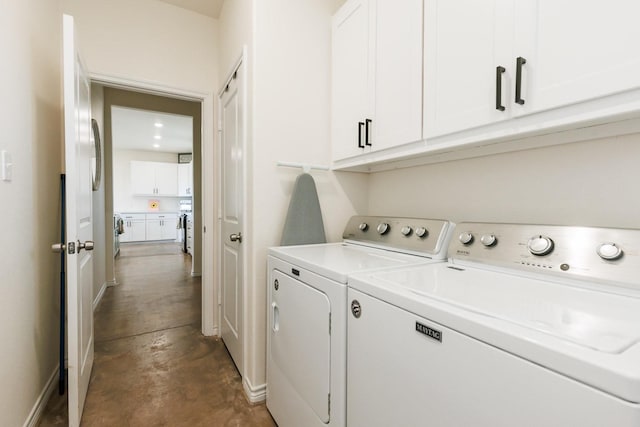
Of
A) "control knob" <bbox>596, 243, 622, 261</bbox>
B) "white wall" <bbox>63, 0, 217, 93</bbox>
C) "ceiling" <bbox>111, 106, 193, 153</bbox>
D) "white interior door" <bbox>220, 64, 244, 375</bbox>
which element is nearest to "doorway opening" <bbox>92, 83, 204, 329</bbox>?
"ceiling" <bbox>111, 106, 193, 153</bbox>

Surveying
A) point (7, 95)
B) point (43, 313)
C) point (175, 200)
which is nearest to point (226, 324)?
point (43, 313)

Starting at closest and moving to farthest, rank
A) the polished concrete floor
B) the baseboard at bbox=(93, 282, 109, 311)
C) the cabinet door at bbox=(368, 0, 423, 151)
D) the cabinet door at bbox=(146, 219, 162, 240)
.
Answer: the cabinet door at bbox=(368, 0, 423, 151), the polished concrete floor, the baseboard at bbox=(93, 282, 109, 311), the cabinet door at bbox=(146, 219, 162, 240)

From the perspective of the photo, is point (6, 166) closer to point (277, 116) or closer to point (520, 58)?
point (277, 116)

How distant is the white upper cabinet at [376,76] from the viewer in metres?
1.34

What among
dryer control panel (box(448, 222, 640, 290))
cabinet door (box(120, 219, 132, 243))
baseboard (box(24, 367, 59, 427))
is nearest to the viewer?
dryer control panel (box(448, 222, 640, 290))

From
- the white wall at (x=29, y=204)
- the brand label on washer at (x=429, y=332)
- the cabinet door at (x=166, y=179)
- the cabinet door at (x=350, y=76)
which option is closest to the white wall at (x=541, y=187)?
the cabinet door at (x=350, y=76)

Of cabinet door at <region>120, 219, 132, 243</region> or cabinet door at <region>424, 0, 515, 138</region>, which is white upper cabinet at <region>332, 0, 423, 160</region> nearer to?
cabinet door at <region>424, 0, 515, 138</region>

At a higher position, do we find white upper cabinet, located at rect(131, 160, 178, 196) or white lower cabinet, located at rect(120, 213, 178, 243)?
white upper cabinet, located at rect(131, 160, 178, 196)

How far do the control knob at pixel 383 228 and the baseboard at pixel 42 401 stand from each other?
1892mm

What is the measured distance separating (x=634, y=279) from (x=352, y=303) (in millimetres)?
746

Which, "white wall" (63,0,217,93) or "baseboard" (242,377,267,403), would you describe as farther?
"white wall" (63,0,217,93)

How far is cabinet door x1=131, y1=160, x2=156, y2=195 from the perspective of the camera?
300 inches

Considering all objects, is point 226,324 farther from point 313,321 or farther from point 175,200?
point 175,200

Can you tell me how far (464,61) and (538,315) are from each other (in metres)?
0.91
